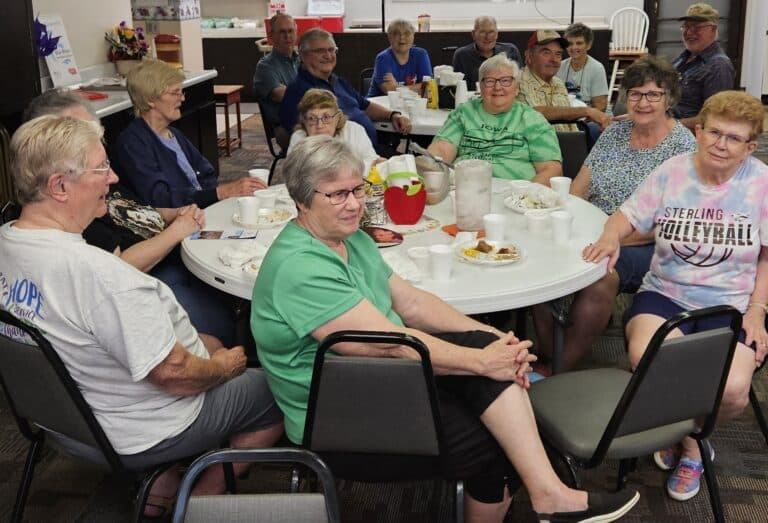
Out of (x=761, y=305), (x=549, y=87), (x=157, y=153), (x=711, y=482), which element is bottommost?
(x=711, y=482)

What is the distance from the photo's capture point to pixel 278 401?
215 centimetres

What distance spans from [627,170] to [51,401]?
7.57 ft

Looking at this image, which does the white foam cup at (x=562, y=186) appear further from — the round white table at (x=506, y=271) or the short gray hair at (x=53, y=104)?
the short gray hair at (x=53, y=104)

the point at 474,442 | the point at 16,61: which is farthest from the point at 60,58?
the point at 474,442

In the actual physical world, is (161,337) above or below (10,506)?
above

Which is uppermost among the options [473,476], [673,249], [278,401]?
[673,249]

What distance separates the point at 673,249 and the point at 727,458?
2.38 feet

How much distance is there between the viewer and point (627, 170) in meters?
3.42

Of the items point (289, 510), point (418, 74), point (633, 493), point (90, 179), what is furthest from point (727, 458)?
point (418, 74)

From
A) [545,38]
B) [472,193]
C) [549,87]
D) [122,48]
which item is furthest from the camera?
[122,48]

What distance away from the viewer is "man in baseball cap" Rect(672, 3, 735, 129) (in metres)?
5.30

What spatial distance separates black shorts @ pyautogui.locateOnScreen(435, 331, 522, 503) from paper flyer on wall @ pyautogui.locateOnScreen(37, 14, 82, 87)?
13.8 feet

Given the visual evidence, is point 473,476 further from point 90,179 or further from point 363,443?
point 90,179

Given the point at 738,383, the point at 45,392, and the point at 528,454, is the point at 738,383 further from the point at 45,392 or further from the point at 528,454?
the point at 45,392
